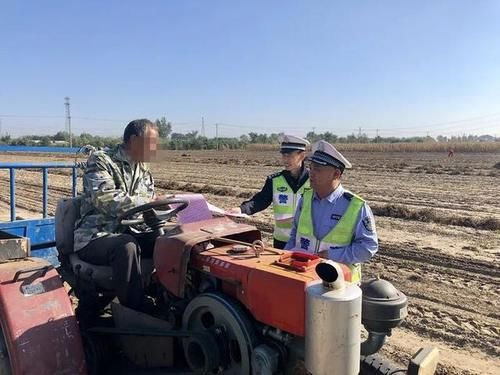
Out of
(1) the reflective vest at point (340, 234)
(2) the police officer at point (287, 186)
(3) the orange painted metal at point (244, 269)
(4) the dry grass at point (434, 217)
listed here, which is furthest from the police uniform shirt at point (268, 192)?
(4) the dry grass at point (434, 217)

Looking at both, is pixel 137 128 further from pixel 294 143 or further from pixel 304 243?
pixel 294 143

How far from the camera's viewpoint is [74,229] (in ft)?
10.8

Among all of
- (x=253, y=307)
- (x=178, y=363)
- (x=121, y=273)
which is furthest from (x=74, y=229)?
(x=253, y=307)

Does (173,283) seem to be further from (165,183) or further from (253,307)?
(165,183)

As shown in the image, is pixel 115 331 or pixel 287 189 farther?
pixel 287 189

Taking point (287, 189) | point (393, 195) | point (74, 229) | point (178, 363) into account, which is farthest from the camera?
point (393, 195)

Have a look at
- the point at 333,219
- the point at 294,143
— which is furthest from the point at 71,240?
the point at 294,143

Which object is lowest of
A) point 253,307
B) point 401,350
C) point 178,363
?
point 401,350

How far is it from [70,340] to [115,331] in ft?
0.82

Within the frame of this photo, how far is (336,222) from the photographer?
9.91 ft

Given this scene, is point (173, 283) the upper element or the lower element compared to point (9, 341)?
upper

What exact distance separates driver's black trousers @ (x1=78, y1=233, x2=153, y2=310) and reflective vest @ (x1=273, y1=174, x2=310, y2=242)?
1.66 m

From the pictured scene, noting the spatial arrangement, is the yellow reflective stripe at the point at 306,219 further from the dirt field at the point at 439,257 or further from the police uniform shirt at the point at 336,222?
the dirt field at the point at 439,257

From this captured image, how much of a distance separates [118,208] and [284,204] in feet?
5.64
